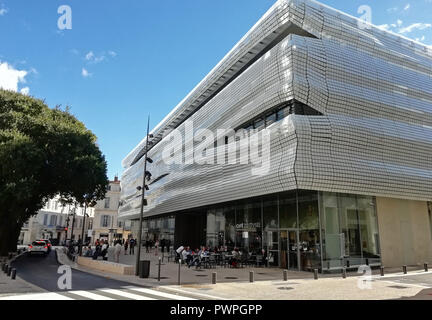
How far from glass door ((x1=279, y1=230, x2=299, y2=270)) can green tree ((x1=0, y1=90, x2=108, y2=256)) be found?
1707 centimetres

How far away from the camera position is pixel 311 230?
20000 millimetres

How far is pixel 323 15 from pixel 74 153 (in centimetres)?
2185

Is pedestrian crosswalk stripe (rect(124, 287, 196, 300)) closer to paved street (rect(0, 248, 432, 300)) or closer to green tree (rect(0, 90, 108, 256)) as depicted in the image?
paved street (rect(0, 248, 432, 300))

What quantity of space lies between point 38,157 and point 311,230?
19775 mm

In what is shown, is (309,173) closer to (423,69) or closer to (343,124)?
(343,124)

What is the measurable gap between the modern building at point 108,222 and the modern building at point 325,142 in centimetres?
5217

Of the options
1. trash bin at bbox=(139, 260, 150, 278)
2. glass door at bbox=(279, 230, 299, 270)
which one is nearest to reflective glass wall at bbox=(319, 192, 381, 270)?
glass door at bbox=(279, 230, 299, 270)

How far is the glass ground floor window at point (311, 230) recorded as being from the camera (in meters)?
19.7

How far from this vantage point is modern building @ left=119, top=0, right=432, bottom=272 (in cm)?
1972

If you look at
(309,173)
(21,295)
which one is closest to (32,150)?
(21,295)

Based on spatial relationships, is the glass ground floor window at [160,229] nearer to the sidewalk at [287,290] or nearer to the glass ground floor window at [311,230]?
the glass ground floor window at [311,230]

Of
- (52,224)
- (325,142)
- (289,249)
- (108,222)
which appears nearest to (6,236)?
(289,249)

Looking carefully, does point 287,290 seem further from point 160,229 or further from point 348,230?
point 160,229

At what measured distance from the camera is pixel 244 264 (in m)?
24.1
